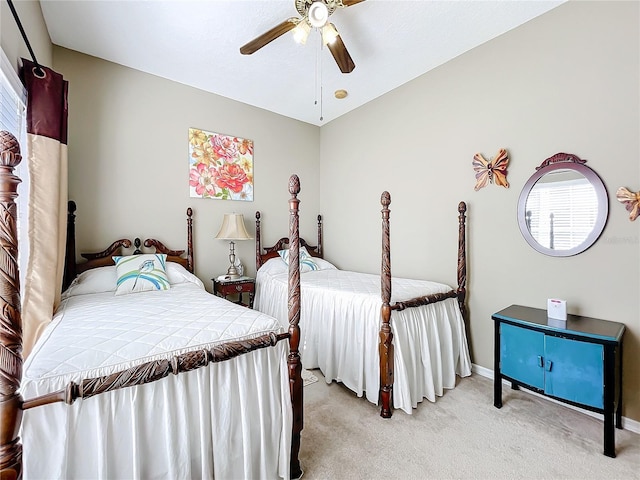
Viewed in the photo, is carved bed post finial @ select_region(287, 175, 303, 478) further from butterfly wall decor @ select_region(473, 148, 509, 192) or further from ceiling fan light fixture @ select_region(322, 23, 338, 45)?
butterfly wall decor @ select_region(473, 148, 509, 192)

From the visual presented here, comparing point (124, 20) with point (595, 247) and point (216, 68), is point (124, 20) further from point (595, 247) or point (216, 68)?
point (595, 247)

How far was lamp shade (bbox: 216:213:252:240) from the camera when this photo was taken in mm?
3299

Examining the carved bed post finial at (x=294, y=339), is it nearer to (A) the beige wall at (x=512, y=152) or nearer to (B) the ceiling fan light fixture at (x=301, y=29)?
(B) the ceiling fan light fixture at (x=301, y=29)

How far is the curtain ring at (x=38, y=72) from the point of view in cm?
187

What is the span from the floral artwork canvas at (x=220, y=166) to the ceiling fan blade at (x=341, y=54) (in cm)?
179

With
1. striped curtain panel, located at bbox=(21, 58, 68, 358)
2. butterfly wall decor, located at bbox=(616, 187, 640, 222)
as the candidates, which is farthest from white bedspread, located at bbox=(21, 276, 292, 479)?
butterfly wall decor, located at bbox=(616, 187, 640, 222)

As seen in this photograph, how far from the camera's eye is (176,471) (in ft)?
3.95

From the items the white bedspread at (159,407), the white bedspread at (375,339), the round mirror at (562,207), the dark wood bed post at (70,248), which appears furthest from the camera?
the dark wood bed post at (70,248)

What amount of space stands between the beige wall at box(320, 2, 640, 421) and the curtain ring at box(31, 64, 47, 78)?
3.01 m

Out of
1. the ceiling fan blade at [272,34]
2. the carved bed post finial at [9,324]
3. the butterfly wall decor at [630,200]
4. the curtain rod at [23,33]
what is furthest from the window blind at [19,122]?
the butterfly wall decor at [630,200]

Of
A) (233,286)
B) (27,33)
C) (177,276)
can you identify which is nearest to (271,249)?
(233,286)

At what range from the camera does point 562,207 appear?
7.21 ft

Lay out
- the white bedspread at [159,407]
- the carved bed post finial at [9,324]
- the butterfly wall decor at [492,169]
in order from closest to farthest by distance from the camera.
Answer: the carved bed post finial at [9,324] < the white bedspread at [159,407] < the butterfly wall decor at [492,169]

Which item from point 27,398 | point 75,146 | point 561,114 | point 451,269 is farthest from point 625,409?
point 75,146
